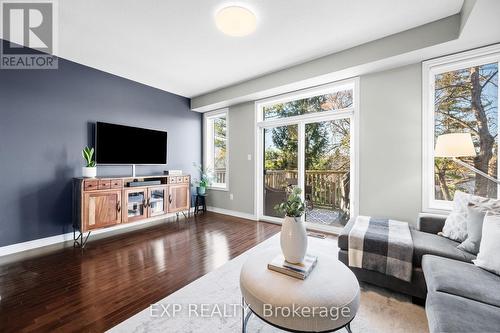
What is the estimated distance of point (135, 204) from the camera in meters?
3.53

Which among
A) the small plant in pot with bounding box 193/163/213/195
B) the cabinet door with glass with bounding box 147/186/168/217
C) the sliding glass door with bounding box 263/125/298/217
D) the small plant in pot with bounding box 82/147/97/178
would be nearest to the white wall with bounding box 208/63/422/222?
the sliding glass door with bounding box 263/125/298/217

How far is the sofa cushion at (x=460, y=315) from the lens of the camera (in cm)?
94

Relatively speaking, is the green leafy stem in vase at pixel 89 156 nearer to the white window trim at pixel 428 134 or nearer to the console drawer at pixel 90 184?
the console drawer at pixel 90 184

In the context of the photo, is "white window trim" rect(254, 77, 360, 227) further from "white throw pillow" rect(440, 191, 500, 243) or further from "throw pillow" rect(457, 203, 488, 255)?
"throw pillow" rect(457, 203, 488, 255)

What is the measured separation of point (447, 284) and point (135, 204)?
12.5 ft

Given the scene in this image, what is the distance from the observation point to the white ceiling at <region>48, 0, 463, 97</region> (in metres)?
2.13

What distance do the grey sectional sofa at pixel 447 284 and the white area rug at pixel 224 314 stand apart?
167mm

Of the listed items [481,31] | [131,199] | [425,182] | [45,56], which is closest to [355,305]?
[425,182]

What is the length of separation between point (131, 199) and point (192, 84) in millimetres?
2394

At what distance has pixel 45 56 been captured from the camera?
9.80 ft

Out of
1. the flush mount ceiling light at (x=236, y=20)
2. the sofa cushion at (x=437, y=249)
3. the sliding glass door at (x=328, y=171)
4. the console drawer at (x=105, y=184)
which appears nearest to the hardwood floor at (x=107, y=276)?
the console drawer at (x=105, y=184)

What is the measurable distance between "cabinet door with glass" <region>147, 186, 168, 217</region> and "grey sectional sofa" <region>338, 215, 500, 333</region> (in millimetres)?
3079

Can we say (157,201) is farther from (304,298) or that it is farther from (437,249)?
(437,249)

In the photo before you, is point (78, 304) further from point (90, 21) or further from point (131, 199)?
point (90, 21)
